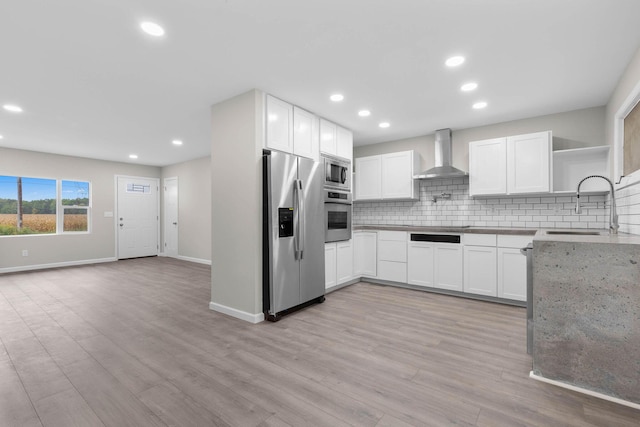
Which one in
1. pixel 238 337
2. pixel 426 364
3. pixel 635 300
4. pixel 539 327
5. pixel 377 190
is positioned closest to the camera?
pixel 635 300

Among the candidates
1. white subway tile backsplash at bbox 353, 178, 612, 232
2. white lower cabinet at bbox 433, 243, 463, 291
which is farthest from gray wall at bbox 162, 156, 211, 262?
white lower cabinet at bbox 433, 243, 463, 291

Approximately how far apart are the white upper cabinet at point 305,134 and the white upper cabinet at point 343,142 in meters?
0.50

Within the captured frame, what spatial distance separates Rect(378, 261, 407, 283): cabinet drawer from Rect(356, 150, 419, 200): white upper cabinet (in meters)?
1.11

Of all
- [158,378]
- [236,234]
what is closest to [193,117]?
[236,234]

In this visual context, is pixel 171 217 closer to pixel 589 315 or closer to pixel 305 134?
pixel 305 134

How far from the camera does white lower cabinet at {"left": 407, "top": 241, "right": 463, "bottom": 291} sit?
4.05 metres

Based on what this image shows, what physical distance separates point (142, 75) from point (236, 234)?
184 cm

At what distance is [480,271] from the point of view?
386 centimetres

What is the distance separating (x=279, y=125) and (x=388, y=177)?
2.30m

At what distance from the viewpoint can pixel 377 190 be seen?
5.11m

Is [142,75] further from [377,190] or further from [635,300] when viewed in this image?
[635,300]

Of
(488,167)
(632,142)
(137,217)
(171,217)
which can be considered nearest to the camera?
(632,142)

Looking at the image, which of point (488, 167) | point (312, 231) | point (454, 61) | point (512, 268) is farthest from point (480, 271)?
point (454, 61)

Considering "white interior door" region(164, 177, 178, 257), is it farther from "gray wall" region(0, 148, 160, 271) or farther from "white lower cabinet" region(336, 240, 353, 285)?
"white lower cabinet" region(336, 240, 353, 285)
